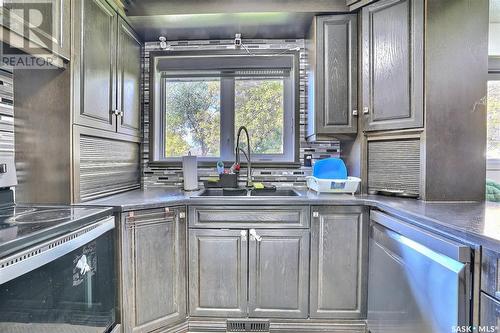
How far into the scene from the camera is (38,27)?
121cm

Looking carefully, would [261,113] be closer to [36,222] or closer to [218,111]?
[218,111]

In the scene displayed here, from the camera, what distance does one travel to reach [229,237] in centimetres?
170

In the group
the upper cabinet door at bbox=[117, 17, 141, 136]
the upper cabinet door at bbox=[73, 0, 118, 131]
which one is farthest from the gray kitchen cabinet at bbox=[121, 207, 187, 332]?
the upper cabinet door at bbox=[117, 17, 141, 136]

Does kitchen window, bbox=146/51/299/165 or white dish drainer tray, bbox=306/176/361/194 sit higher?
kitchen window, bbox=146/51/299/165

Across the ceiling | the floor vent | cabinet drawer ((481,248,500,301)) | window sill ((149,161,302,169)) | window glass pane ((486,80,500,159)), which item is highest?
the ceiling

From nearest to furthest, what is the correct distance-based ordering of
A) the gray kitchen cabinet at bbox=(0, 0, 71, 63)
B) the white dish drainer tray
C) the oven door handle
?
the oven door handle
the gray kitchen cabinet at bbox=(0, 0, 71, 63)
the white dish drainer tray

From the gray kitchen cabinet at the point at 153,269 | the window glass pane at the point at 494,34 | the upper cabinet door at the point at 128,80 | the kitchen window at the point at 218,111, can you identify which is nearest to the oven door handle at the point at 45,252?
the gray kitchen cabinet at the point at 153,269

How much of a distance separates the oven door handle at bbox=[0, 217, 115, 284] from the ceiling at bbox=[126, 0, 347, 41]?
1.53 meters

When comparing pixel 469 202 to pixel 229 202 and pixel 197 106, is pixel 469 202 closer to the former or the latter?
pixel 229 202

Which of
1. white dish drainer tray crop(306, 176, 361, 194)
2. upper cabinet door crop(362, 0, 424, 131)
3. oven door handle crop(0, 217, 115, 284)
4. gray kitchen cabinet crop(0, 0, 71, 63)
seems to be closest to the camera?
oven door handle crop(0, 217, 115, 284)

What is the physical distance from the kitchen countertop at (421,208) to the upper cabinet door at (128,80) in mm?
691

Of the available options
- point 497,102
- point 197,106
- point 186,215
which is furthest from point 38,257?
point 497,102

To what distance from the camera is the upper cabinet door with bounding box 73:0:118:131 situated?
56.9 inches

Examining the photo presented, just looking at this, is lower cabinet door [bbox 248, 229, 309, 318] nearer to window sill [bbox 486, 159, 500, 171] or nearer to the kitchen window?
the kitchen window
